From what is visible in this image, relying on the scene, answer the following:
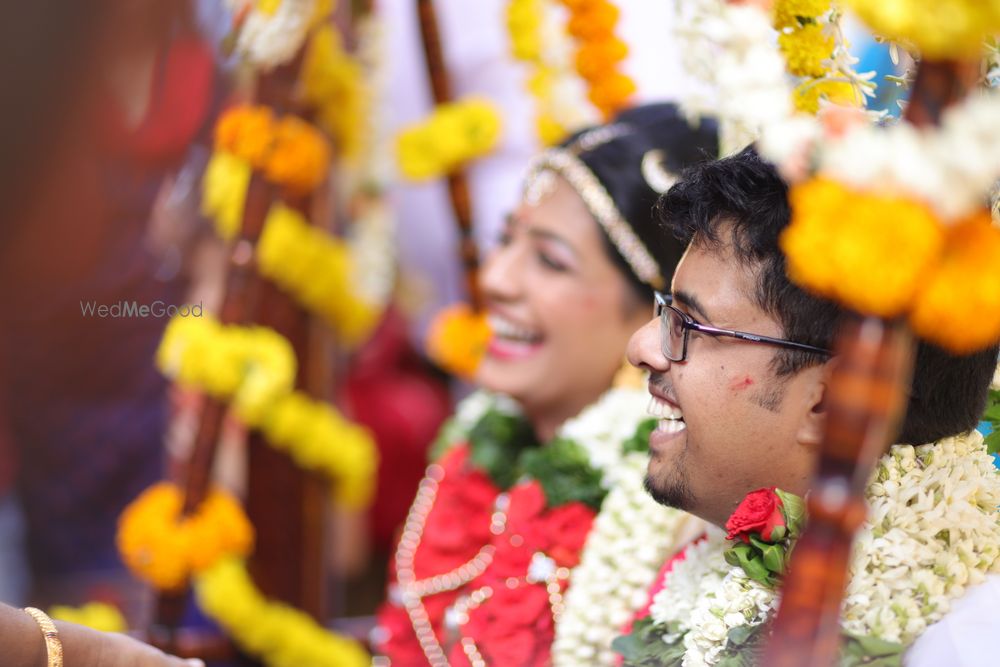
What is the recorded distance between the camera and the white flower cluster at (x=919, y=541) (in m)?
1.37

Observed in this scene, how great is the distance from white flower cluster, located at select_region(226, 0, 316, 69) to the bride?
0.81 m

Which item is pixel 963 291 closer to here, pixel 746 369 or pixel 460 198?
pixel 746 369

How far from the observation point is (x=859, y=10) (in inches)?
40.1

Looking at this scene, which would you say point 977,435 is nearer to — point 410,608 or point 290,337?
point 410,608

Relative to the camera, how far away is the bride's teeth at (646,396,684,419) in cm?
158

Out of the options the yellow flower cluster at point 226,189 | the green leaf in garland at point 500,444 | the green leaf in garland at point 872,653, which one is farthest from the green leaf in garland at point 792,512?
the yellow flower cluster at point 226,189

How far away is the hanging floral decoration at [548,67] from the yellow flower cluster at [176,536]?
1.46 meters

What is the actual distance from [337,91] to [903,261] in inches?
102

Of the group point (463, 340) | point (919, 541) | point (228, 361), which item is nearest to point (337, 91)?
point (463, 340)

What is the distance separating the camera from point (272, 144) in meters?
2.82

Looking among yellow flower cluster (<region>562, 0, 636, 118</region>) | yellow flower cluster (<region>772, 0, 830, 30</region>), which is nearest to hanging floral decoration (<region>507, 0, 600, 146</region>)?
yellow flower cluster (<region>562, 0, 636, 118</region>)

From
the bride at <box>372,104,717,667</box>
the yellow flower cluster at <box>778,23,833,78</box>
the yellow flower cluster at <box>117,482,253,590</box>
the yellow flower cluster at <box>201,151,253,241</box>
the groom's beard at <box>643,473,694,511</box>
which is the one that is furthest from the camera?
the yellow flower cluster at <box>201,151,253,241</box>

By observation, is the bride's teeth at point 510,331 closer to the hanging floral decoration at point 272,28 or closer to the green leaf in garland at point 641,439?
the green leaf in garland at point 641,439

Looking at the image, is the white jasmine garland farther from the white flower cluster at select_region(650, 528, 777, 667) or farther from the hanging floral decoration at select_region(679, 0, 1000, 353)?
the hanging floral decoration at select_region(679, 0, 1000, 353)
